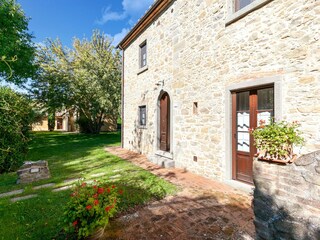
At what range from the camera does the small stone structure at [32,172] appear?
5490 millimetres

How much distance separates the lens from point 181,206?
12.3 ft

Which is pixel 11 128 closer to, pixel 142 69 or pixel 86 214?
pixel 142 69

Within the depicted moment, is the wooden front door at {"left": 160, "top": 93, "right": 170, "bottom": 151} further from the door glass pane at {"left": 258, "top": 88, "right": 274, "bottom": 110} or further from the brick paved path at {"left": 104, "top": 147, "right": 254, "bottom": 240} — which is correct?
the door glass pane at {"left": 258, "top": 88, "right": 274, "bottom": 110}

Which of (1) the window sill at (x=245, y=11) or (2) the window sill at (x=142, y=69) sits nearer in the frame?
(1) the window sill at (x=245, y=11)

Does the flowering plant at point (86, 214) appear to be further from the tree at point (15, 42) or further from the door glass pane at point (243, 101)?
the tree at point (15, 42)

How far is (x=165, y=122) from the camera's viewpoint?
8.07 meters

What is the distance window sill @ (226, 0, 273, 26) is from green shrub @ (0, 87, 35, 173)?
7572 millimetres

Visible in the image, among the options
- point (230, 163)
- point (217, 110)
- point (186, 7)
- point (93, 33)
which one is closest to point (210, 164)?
point (230, 163)

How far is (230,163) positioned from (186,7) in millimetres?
5344

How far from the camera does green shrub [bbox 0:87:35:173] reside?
6.65 m

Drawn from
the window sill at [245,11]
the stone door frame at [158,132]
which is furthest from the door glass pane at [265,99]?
the stone door frame at [158,132]

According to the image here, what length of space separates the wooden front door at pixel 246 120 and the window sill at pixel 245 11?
1823mm

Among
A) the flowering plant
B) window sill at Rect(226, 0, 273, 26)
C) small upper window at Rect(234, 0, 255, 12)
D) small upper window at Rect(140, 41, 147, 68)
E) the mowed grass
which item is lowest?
the mowed grass

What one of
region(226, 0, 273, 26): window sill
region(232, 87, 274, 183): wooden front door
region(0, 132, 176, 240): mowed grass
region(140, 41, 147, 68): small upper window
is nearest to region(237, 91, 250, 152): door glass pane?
region(232, 87, 274, 183): wooden front door
